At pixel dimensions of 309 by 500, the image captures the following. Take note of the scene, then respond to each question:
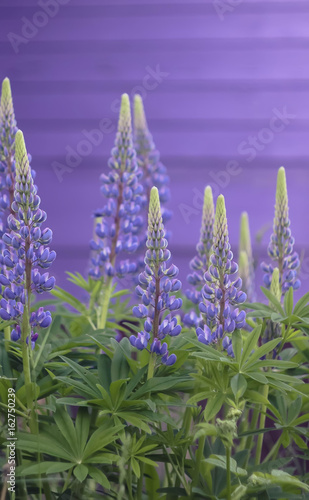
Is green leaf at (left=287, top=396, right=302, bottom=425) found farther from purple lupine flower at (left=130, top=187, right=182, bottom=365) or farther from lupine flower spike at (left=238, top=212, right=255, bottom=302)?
lupine flower spike at (left=238, top=212, right=255, bottom=302)

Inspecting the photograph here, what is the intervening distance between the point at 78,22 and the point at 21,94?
46 centimetres

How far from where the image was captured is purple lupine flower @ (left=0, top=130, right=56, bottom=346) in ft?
2.22

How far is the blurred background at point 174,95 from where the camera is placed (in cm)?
288

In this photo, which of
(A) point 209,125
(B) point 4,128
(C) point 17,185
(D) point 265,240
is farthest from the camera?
(A) point 209,125

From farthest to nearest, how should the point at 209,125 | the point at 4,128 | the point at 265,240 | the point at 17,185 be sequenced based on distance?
the point at 209,125
the point at 265,240
the point at 4,128
the point at 17,185

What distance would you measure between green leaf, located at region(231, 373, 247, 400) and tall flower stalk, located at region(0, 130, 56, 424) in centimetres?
22

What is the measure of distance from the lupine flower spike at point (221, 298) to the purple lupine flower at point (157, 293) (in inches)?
1.4

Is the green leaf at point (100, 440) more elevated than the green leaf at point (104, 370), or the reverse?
the green leaf at point (104, 370)

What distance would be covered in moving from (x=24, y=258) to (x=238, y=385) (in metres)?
0.28

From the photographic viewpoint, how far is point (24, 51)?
9.76ft

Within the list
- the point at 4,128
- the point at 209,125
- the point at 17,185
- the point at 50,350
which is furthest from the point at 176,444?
the point at 209,125

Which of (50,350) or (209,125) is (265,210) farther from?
(50,350)

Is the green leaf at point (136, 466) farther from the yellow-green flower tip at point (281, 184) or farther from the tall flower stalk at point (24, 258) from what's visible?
the yellow-green flower tip at point (281, 184)

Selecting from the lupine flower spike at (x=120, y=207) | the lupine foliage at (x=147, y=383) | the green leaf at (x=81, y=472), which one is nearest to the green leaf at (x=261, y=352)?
the lupine foliage at (x=147, y=383)
